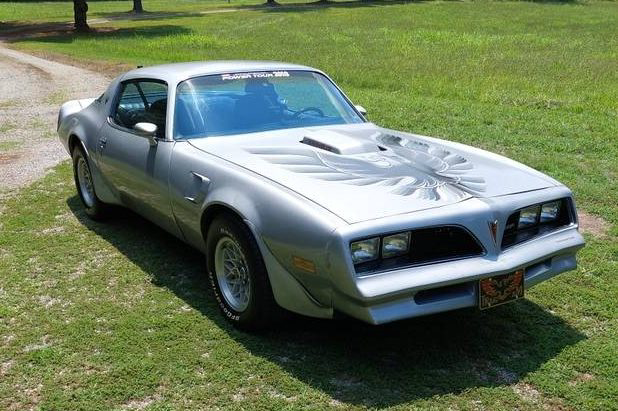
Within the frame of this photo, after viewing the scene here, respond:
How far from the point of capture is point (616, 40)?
26969 mm

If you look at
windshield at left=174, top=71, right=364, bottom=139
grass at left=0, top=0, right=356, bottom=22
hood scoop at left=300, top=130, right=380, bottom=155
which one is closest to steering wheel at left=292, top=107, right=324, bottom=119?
windshield at left=174, top=71, right=364, bottom=139

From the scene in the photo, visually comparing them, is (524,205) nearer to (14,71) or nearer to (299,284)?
(299,284)

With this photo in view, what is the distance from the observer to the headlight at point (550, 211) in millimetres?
3910

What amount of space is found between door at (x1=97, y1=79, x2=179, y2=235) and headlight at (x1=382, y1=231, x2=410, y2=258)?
1.72m

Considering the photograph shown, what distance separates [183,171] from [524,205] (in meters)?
2.01

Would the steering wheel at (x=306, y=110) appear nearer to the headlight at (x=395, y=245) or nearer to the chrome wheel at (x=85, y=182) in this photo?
the headlight at (x=395, y=245)

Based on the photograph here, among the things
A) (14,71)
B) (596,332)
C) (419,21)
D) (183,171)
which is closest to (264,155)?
(183,171)

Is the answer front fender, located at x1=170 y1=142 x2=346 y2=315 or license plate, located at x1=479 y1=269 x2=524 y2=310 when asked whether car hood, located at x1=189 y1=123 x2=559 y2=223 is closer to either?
front fender, located at x1=170 y1=142 x2=346 y2=315

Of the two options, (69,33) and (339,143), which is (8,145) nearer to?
(339,143)

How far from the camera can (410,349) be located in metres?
3.75

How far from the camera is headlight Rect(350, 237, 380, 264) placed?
10.8ft

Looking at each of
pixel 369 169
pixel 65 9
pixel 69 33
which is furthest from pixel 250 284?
pixel 65 9

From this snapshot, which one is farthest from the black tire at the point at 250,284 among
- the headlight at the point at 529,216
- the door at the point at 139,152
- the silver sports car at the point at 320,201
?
the headlight at the point at 529,216

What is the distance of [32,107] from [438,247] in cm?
1125
